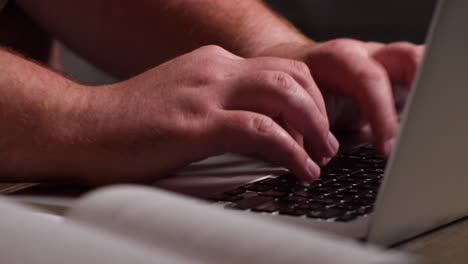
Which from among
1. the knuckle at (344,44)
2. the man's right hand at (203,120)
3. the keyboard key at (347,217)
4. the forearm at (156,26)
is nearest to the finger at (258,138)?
the man's right hand at (203,120)

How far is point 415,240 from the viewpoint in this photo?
504 millimetres

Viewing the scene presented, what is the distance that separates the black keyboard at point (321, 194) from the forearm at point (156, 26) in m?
0.36

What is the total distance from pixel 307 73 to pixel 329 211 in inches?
8.0

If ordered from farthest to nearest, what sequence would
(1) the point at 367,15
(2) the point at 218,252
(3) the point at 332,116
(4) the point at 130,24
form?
(1) the point at 367,15 < (4) the point at 130,24 < (3) the point at 332,116 < (2) the point at 218,252

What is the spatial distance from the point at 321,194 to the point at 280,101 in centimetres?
10

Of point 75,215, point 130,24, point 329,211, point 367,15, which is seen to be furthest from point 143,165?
point 367,15

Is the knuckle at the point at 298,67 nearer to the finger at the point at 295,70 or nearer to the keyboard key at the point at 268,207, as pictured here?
the finger at the point at 295,70

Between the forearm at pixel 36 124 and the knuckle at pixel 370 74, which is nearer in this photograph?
the forearm at pixel 36 124

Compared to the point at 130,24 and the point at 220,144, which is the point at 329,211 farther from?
the point at 130,24

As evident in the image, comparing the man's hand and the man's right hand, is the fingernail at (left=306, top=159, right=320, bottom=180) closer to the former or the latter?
the man's right hand

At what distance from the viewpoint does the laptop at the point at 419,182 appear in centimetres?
43

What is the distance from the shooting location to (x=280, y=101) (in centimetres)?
65

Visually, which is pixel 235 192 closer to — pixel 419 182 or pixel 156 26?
pixel 419 182

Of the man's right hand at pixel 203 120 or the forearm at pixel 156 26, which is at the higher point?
the forearm at pixel 156 26
